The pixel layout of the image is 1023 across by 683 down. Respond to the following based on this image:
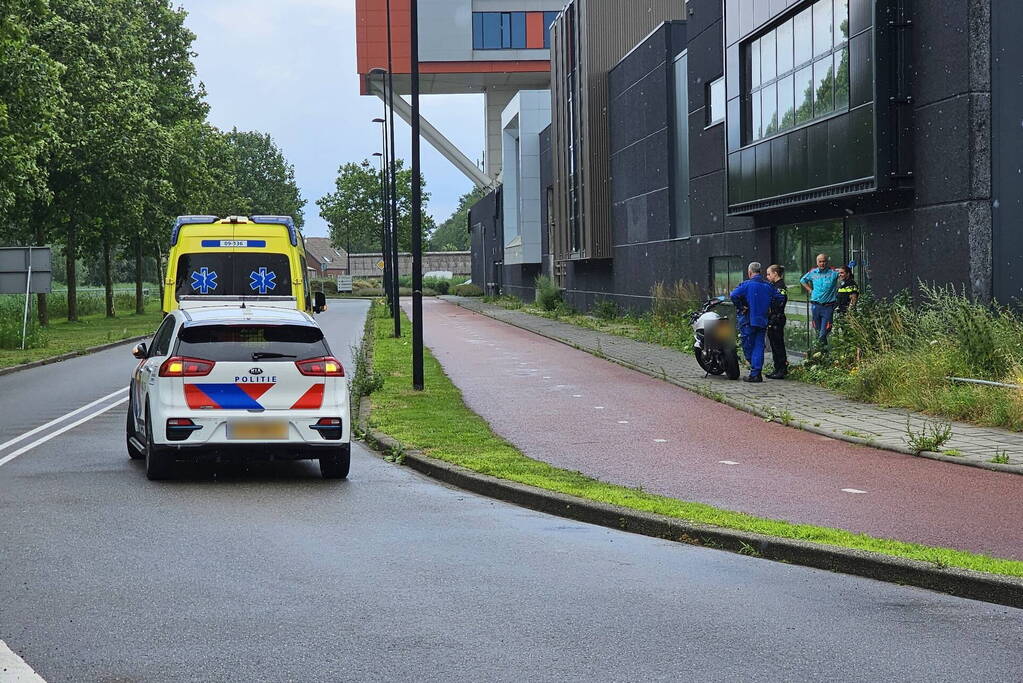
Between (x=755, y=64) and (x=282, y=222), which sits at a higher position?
(x=755, y=64)

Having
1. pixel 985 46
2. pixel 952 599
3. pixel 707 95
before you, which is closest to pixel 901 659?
pixel 952 599

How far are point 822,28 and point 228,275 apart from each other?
9829mm

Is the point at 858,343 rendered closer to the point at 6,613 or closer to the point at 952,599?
the point at 952,599

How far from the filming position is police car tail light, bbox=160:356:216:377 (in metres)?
10.5

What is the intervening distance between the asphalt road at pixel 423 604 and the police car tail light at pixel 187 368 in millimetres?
1224

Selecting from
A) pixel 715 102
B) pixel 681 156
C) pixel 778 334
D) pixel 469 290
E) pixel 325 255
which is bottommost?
pixel 778 334

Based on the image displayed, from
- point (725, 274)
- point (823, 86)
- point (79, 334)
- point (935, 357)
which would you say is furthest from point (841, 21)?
point (79, 334)

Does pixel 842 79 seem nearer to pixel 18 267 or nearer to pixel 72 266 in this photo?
pixel 18 267

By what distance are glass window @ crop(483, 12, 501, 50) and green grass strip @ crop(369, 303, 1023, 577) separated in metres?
57.4

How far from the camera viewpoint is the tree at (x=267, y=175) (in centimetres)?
11175

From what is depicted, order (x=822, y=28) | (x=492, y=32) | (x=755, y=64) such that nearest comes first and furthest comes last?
(x=822, y=28) < (x=755, y=64) < (x=492, y=32)

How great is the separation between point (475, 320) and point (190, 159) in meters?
15.6

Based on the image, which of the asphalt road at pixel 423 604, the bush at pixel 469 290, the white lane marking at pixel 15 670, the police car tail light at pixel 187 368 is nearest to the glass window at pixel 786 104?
the police car tail light at pixel 187 368

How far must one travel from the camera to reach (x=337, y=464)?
35.7 feet
